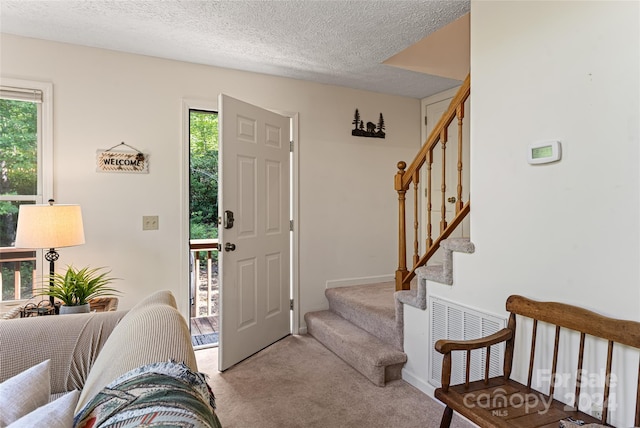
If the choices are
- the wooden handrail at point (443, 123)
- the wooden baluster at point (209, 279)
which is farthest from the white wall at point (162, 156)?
the wooden handrail at point (443, 123)

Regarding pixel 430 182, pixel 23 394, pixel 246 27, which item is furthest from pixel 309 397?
pixel 246 27

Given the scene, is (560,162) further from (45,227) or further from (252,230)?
(45,227)

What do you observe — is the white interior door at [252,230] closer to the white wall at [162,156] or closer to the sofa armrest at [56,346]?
the white wall at [162,156]

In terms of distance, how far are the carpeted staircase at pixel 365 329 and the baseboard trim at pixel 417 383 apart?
0.05 meters

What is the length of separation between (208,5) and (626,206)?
2303mm

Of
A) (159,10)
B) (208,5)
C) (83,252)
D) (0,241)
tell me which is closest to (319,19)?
(208,5)

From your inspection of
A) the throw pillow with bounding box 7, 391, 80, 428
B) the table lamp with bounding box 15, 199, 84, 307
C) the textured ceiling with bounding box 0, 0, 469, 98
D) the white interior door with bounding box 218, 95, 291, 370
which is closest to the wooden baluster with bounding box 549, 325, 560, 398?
the throw pillow with bounding box 7, 391, 80, 428

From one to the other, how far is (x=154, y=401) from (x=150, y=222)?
242cm

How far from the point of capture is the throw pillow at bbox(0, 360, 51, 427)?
823 mm

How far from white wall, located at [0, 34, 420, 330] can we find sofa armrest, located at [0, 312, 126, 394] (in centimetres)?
131

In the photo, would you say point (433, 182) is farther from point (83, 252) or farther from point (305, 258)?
point (83, 252)

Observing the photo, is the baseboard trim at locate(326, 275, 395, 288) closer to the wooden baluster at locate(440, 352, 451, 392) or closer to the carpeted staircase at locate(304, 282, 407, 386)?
the carpeted staircase at locate(304, 282, 407, 386)

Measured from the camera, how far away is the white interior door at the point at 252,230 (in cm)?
273

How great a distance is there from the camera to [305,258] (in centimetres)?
355
